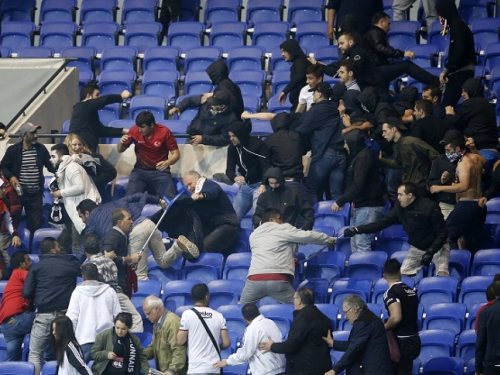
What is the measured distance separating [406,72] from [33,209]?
4681 mm

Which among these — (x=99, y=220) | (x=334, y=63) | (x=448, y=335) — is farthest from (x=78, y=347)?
(x=334, y=63)

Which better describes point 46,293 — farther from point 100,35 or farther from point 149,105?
point 100,35

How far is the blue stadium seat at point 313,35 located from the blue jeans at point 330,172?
3.61m

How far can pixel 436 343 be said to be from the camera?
11398mm

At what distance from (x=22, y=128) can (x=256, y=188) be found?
2.78 m

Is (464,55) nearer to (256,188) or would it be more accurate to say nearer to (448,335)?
(256,188)

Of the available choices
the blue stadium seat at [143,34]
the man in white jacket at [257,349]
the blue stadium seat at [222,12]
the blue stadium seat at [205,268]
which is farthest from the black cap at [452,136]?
the blue stadium seat at [143,34]

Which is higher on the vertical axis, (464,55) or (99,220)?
(464,55)

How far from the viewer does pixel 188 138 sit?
1505 centimetres

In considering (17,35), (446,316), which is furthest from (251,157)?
(17,35)

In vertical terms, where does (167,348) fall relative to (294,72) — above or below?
below

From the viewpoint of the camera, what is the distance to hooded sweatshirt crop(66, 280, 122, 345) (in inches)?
458

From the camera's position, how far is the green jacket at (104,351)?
11172 mm

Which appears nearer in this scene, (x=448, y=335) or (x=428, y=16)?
(x=448, y=335)
